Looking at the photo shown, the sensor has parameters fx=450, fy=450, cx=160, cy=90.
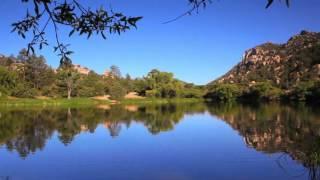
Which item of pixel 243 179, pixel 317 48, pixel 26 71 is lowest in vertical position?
pixel 243 179

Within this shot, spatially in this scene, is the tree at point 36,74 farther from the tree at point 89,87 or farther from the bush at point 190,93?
the bush at point 190,93

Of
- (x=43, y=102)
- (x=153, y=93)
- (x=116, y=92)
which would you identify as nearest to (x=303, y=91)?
(x=153, y=93)

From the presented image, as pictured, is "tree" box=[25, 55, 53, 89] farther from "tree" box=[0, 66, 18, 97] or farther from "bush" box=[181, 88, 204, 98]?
"bush" box=[181, 88, 204, 98]

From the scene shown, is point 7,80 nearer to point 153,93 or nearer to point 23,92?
point 23,92

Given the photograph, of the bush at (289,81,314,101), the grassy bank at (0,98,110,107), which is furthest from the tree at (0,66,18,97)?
the bush at (289,81,314,101)

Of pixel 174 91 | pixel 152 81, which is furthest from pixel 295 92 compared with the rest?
pixel 152 81

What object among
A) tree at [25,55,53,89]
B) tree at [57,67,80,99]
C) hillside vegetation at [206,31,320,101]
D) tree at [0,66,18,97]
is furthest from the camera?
hillside vegetation at [206,31,320,101]

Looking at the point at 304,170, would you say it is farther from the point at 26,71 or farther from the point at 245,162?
the point at 26,71

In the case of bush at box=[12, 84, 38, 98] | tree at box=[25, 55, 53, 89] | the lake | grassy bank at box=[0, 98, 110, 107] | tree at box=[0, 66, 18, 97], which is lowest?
the lake

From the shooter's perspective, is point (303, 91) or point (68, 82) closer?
point (68, 82)

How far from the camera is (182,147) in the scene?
916 inches

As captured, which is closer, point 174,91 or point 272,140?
point 272,140

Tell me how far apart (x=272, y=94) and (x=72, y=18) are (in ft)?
361

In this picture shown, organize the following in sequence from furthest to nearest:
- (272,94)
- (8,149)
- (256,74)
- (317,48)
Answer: (256,74) < (317,48) < (272,94) < (8,149)
